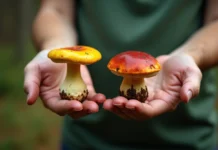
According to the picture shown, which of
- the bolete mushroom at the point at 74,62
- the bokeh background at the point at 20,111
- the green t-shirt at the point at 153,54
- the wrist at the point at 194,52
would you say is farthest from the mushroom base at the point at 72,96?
the bokeh background at the point at 20,111

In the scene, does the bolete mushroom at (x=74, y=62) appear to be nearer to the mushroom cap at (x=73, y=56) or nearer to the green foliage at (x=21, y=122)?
the mushroom cap at (x=73, y=56)

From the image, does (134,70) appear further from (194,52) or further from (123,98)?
(194,52)

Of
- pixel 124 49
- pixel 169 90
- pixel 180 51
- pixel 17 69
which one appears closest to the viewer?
pixel 169 90

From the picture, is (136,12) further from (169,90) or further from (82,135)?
(82,135)

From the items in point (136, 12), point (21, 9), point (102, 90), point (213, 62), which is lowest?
point (102, 90)

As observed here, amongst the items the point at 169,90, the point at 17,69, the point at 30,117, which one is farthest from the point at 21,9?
the point at 169,90

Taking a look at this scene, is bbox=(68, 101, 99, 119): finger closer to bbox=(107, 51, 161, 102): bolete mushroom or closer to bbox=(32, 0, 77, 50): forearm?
bbox=(107, 51, 161, 102): bolete mushroom
